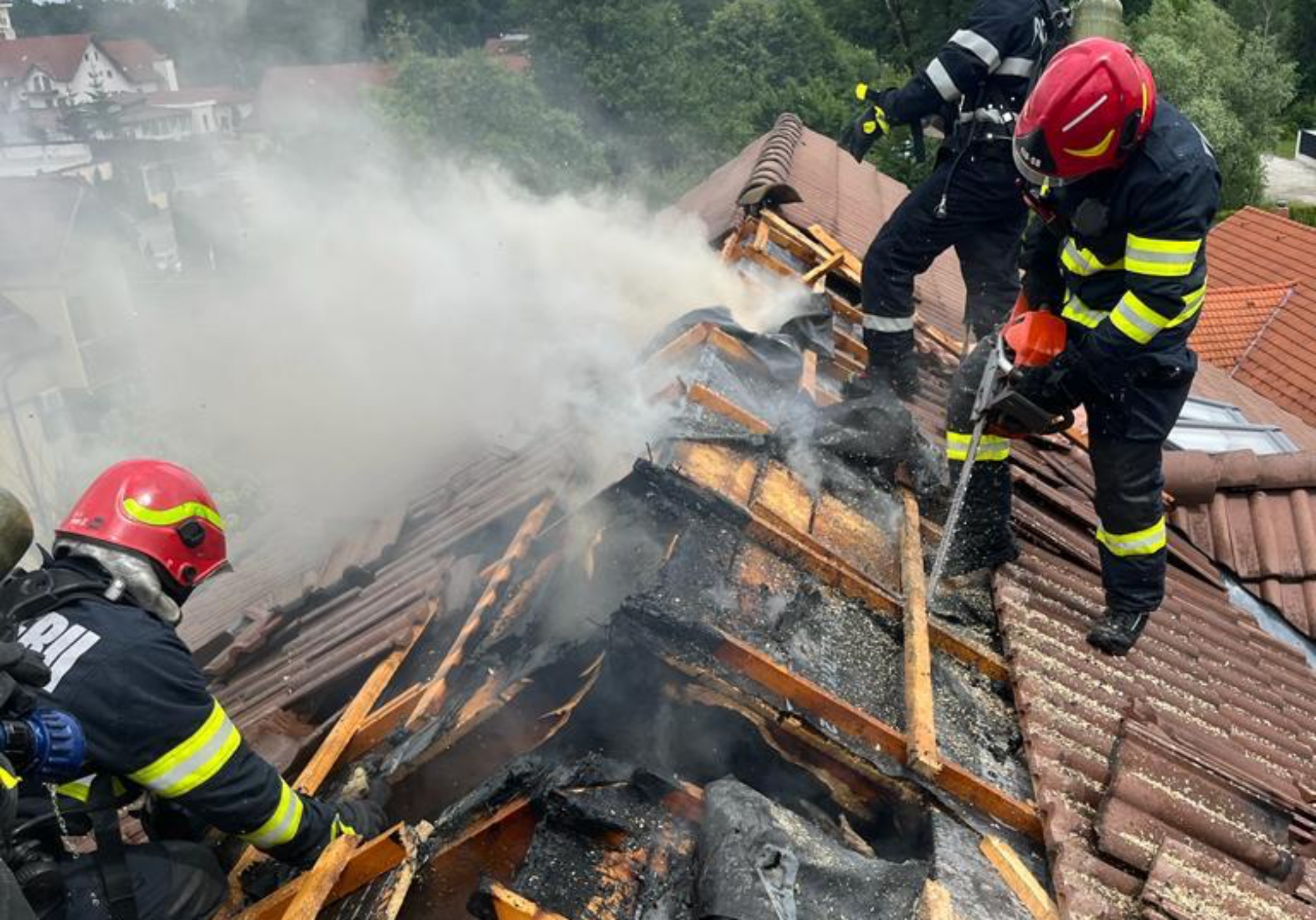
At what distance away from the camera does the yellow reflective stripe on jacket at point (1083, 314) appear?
3303mm

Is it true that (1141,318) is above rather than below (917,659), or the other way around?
above

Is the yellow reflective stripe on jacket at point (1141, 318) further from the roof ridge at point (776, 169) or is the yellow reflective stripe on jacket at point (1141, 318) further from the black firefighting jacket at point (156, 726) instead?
the roof ridge at point (776, 169)

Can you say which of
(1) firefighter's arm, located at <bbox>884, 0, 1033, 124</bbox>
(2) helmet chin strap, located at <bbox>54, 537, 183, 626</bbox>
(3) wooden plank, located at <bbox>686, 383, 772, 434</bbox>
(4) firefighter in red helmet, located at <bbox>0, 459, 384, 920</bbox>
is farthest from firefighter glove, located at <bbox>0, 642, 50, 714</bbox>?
(1) firefighter's arm, located at <bbox>884, 0, 1033, 124</bbox>

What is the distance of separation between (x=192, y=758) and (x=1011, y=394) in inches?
106

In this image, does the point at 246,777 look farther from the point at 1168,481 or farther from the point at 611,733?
the point at 1168,481

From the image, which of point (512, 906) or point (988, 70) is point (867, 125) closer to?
point (988, 70)

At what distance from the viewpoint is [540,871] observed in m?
2.20

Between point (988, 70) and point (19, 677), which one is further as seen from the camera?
point (988, 70)

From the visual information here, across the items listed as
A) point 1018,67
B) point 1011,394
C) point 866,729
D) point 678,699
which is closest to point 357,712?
point 678,699

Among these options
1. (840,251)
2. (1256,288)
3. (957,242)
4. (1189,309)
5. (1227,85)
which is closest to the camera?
(1189,309)

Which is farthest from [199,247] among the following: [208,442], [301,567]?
[301,567]

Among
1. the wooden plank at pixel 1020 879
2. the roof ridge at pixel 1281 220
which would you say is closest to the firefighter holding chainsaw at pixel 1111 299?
the wooden plank at pixel 1020 879

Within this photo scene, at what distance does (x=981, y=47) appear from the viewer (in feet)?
13.5

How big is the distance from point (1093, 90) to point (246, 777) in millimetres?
2973
